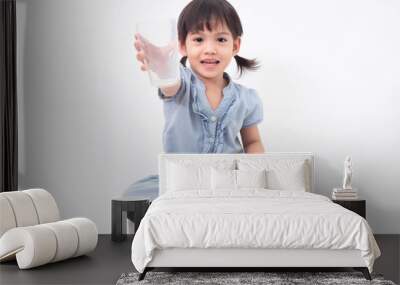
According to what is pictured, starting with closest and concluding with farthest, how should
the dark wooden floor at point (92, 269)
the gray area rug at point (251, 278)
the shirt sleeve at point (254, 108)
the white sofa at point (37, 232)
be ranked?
the gray area rug at point (251, 278) < the dark wooden floor at point (92, 269) < the white sofa at point (37, 232) < the shirt sleeve at point (254, 108)

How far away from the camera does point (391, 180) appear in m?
7.24

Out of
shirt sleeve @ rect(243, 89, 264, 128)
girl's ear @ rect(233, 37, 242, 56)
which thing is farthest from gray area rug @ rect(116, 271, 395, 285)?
girl's ear @ rect(233, 37, 242, 56)

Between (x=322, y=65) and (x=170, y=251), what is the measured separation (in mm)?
3249

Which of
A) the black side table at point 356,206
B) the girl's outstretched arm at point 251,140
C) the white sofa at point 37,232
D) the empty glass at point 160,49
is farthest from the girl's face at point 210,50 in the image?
the white sofa at point 37,232

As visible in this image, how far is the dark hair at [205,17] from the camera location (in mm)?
7160

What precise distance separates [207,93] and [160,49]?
69 centimetres

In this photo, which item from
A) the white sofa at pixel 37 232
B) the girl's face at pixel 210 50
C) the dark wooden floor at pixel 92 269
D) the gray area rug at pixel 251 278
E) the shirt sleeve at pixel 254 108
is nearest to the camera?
the gray area rug at pixel 251 278

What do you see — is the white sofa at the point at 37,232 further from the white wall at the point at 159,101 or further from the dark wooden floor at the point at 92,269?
the white wall at the point at 159,101

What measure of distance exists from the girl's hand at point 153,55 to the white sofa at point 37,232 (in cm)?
199

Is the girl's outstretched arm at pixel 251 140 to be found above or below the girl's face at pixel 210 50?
below

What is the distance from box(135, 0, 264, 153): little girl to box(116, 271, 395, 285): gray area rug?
2.29m

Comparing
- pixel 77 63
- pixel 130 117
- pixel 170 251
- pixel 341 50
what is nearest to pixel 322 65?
pixel 341 50

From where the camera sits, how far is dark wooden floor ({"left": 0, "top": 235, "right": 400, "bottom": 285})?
4941 millimetres

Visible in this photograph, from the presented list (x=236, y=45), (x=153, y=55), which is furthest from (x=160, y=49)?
(x=236, y=45)
